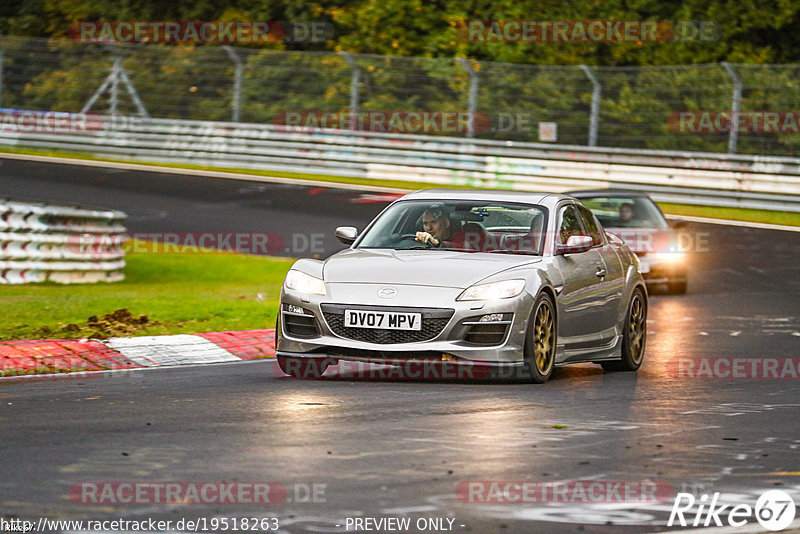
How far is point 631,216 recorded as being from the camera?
2017 cm

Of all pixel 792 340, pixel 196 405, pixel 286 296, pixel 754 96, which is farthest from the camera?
pixel 754 96

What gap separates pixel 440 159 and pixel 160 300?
17.5 meters

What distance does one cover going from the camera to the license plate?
9.96 meters

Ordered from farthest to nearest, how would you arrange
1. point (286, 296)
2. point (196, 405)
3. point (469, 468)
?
point (286, 296) < point (196, 405) < point (469, 468)

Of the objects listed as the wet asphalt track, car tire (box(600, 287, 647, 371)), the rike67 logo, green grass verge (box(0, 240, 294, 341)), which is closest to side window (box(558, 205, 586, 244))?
car tire (box(600, 287, 647, 371))

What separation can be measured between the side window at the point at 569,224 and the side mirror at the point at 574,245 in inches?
6.5

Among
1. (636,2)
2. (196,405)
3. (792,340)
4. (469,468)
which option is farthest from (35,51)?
(469,468)

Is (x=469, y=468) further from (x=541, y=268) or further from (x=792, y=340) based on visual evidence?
(x=792, y=340)

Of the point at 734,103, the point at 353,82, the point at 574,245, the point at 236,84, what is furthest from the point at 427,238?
the point at 236,84

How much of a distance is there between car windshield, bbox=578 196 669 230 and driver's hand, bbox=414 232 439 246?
9.20 metres

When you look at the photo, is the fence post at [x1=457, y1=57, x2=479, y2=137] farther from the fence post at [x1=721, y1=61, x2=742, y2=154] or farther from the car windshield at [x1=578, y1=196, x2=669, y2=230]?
the car windshield at [x1=578, y1=196, x2=669, y2=230]

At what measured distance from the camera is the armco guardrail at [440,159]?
30172 mm

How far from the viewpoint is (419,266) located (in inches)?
409

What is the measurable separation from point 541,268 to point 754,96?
21295mm
